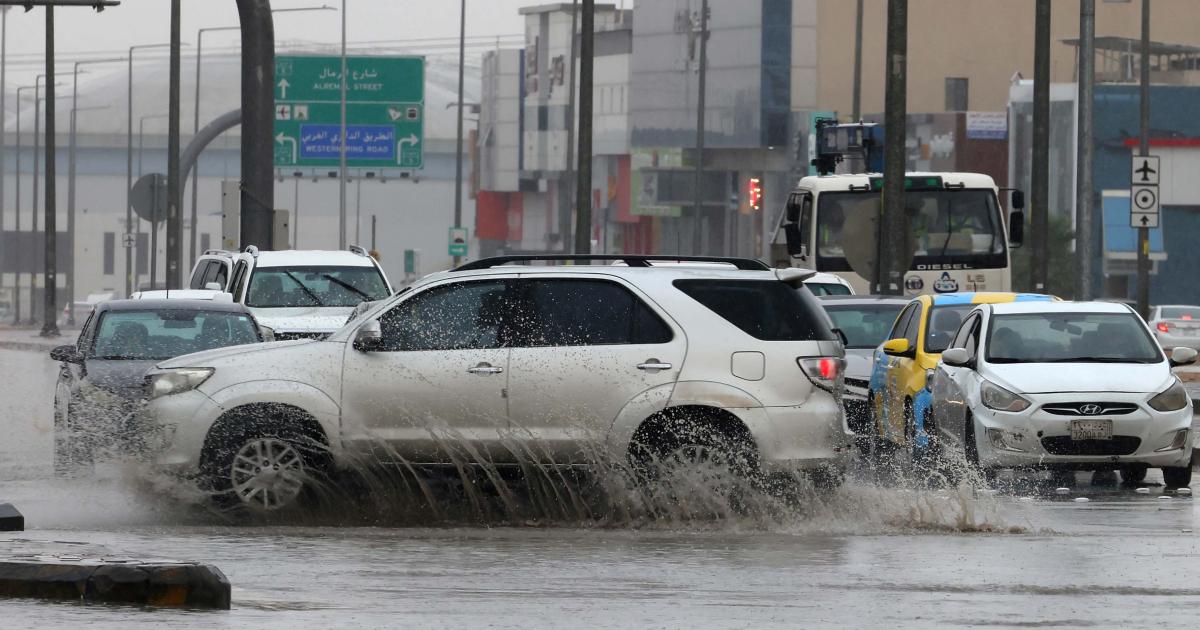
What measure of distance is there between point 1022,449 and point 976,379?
83 centimetres

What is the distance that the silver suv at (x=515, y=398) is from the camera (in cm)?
1263

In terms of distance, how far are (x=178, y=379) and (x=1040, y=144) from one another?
22.7 metres

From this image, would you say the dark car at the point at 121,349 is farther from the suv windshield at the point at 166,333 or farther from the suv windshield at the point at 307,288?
the suv windshield at the point at 307,288

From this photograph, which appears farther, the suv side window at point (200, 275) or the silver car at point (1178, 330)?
the silver car at point (1178, 330)

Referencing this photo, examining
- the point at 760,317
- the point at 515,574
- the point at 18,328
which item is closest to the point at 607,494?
the point at 760,317

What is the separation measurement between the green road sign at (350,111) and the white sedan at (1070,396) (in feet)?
140

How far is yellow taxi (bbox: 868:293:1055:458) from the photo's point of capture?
1830 cm

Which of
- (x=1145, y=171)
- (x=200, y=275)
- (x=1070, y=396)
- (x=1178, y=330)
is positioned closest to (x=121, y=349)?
(x=1070, y=396)

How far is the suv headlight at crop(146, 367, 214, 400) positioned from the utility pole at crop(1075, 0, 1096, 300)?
61.3 feet

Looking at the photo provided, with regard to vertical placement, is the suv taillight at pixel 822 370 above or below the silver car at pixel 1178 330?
above

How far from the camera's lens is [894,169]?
24.8m

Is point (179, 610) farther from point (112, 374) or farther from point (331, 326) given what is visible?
point (331, 326)

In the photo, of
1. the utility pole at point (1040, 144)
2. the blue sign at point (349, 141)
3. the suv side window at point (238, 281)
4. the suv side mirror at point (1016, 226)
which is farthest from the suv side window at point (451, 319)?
the blue sign at point (349, 141)

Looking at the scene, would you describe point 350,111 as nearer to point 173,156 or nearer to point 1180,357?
point 173,156
